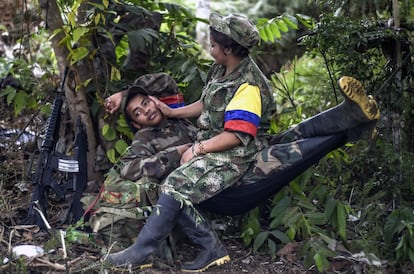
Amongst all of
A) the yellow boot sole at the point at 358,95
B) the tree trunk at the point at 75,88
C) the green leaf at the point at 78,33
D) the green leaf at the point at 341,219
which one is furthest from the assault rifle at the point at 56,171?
the yellow boot sole at the point at 358,95

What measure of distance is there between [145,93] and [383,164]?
1881 millimetres

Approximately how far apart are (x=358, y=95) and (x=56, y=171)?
88.3 inches

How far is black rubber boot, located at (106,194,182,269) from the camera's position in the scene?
4.12 meters

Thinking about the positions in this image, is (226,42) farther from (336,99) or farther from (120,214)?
(336,99)

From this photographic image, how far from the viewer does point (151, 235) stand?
163 inches

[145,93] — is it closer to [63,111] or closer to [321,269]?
[63,111]

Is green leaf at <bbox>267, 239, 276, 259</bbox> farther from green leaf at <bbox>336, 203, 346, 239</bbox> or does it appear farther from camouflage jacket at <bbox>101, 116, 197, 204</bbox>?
camouflage jacket at <bbox>101, 116, 197, 204</bbox>

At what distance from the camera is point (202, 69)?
563 cm

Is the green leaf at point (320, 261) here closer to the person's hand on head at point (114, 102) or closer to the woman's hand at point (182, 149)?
the woman's hand at point (182, 149)

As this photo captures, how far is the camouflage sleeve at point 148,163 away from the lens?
450 centimetres

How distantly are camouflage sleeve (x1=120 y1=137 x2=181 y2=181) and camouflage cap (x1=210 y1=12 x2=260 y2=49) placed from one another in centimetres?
85

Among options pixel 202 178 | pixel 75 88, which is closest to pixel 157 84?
pixel 75 88

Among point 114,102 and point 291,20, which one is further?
point 291,20

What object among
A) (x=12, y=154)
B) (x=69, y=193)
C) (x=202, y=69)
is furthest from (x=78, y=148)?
(x=202, y=69)
